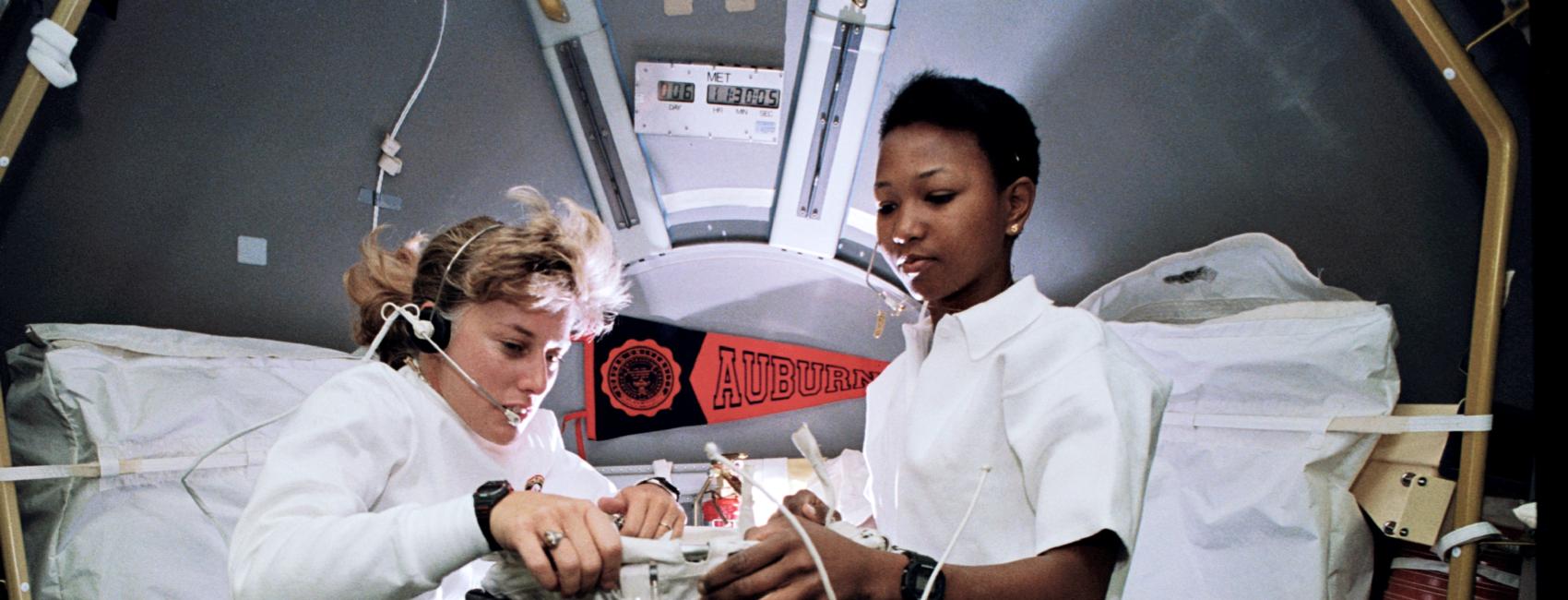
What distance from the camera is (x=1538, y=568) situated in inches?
37.9

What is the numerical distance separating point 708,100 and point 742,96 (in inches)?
3.4

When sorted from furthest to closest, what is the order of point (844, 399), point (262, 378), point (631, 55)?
point (844, 399), point (631, 55), point (262, 378)

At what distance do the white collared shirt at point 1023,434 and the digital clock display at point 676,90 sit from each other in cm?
116

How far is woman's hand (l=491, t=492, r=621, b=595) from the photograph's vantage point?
2.38 feet

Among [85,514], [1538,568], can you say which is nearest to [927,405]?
[1538,568]

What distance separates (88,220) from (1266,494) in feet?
7.35

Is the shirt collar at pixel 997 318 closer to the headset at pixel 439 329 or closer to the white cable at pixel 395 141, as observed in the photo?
the headset at pixel 439 329

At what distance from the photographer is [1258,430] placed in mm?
1619

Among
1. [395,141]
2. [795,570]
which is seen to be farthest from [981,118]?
[395,141]

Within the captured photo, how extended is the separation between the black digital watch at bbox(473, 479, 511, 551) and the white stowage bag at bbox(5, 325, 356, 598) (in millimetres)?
991

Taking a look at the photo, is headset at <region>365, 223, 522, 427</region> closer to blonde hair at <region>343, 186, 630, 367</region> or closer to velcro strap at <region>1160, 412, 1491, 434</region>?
blonde hair at <region>343, 186, 630, 367</region>

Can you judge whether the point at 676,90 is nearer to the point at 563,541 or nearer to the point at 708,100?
the point at 708,100

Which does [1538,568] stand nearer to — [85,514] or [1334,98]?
[1334,98]

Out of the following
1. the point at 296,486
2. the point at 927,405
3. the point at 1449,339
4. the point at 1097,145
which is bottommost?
the point at 1449,339
